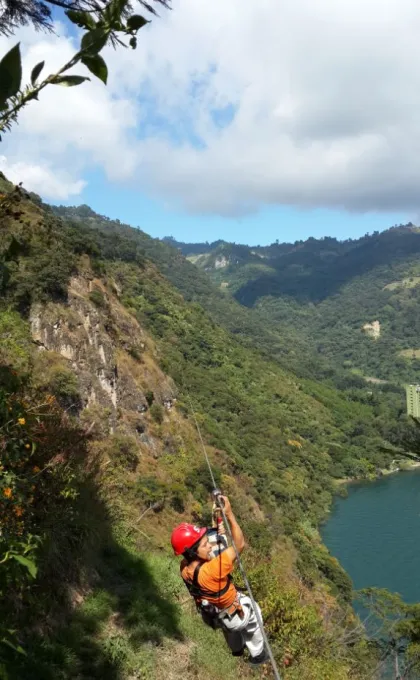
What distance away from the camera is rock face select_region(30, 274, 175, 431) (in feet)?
70.1

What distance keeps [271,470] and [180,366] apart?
56.2ft

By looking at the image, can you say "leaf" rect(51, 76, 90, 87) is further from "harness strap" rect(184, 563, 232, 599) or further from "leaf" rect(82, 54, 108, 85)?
"harness strap" rect(184, 563, 232, 599)

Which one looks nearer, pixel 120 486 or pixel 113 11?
pixel 113 11

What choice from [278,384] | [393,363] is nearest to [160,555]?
[278,384]

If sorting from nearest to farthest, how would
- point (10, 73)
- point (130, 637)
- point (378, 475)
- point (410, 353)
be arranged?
1. point (10, 73)
2. point (130, 637)
3. point (378, 475)
4. point (410, 353)

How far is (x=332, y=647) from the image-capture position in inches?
377

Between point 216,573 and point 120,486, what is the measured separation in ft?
22.1

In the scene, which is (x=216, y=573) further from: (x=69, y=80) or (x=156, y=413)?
(x=156, y=413)

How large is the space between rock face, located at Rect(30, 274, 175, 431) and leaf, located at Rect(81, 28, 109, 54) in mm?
18902

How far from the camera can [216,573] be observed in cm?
358

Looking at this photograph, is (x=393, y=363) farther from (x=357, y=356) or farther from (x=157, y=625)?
(x=157, y=625)

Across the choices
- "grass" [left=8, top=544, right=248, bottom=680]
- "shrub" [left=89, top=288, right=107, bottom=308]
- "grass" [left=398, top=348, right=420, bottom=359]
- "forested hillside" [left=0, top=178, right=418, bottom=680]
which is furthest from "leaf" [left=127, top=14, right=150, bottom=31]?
"grass" [left=398, top=348, right=420, bottom=359]

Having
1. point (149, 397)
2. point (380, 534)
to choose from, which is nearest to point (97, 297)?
point (149, 397)

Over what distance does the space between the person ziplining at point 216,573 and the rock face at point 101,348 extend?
16.4 m
